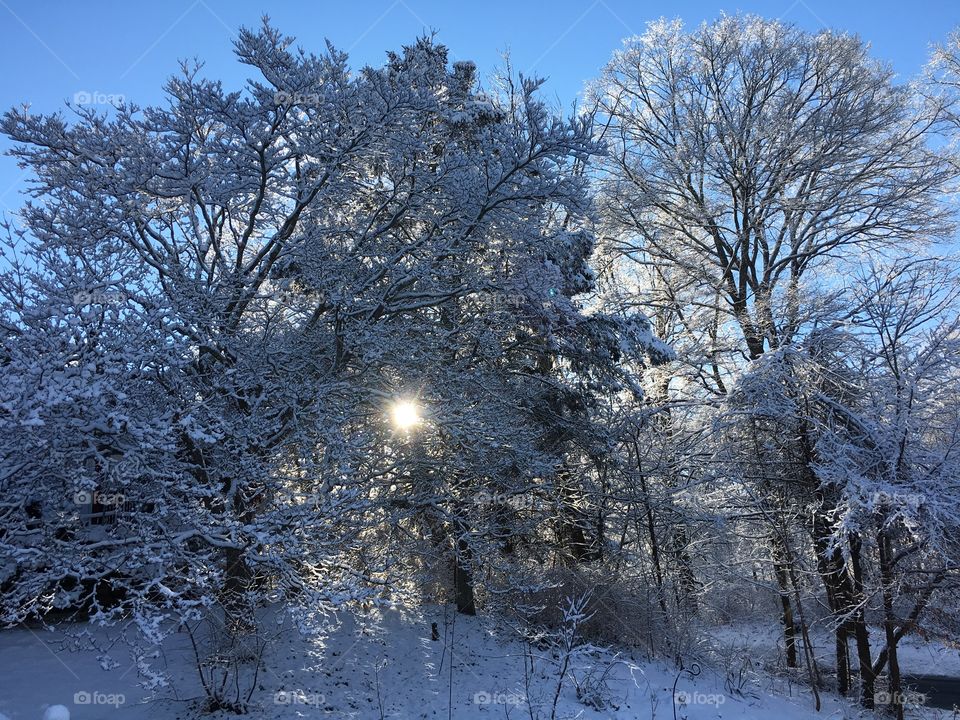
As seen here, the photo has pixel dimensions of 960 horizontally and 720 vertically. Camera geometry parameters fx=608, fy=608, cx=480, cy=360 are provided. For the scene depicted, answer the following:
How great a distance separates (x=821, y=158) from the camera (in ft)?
45.9

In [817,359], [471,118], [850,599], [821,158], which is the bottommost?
[850,599]

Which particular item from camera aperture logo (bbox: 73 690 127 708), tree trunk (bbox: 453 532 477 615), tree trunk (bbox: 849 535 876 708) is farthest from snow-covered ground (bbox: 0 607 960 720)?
tree trunk (bbox: 453 532 477 615)

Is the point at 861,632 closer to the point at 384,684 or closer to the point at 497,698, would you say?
the point at 497,698

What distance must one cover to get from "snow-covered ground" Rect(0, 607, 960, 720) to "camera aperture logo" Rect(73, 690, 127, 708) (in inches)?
0.5

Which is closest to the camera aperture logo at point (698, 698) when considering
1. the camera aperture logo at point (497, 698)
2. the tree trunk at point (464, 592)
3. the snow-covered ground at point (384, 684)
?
the snow-covered ground at point (384, 684)

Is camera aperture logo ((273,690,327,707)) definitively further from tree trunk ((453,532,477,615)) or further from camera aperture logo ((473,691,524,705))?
tree trunk ((453,532,477,615))

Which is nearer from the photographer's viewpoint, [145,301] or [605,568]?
[145,301]

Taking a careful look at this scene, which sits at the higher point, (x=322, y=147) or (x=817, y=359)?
(x=322, y=147)

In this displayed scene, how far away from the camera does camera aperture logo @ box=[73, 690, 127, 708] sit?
7.63 m

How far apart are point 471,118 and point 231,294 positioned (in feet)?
25.4

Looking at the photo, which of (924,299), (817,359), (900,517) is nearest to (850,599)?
(900,517)

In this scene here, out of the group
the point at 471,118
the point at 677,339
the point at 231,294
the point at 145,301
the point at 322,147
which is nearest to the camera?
the point at 145,301

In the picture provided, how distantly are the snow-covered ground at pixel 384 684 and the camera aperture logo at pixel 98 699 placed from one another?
12 mm

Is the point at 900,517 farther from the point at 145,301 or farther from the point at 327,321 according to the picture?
the point at 145,301
